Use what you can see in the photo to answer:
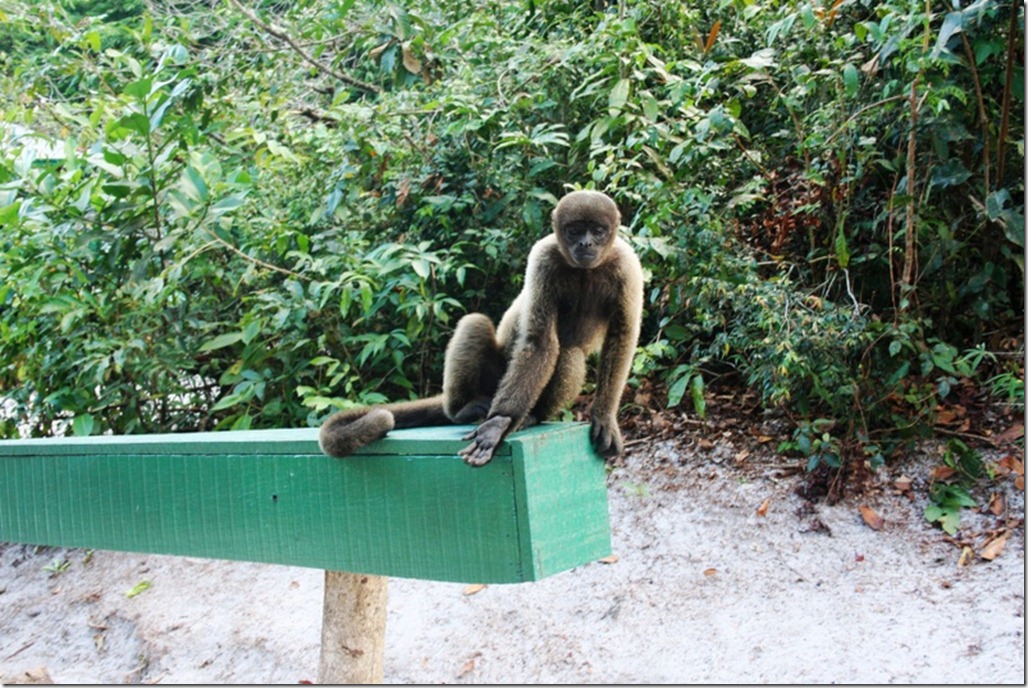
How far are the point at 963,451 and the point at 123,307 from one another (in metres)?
4.75

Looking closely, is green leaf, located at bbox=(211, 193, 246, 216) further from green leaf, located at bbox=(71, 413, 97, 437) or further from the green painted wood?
the green painted wood

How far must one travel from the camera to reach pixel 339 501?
2727 millimetres

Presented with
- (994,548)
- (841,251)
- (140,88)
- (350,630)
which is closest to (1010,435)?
(994,548)

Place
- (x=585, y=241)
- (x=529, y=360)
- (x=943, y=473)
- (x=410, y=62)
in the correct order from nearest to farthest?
1. (x=529, y=360)
2. (x=585, y=241)
3. (x=943, y=473)
4. (x=410, y=62)

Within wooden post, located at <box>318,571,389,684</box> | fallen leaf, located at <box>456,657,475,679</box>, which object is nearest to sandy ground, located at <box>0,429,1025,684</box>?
fallen leaf, located at <box>456,657,475,679</box>

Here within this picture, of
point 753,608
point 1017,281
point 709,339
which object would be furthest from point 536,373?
point 1017,281

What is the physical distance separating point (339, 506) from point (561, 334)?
3.80 ft

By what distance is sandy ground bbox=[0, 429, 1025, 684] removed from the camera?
4.49 metres

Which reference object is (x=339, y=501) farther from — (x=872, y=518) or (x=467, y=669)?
(x=872, y=518)

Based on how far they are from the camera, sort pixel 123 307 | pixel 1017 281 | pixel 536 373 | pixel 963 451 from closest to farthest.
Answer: pixel 536 373, pixel 963 451, pixel 1017 281, pixel 123 307

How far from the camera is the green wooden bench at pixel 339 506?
7.75ft

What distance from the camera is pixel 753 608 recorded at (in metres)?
4.81

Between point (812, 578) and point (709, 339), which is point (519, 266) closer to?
point (709, 339)

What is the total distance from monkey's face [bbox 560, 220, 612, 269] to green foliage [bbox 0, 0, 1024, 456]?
1516 millimetres
